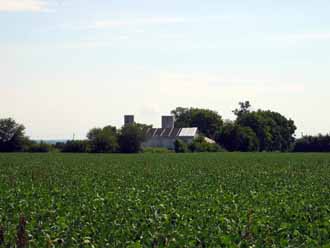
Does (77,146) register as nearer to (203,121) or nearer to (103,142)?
(103,142)

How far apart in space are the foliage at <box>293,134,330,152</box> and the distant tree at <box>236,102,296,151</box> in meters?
13.8

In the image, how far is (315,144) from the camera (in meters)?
124

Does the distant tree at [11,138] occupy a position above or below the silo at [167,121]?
below

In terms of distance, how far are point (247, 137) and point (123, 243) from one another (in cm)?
11652

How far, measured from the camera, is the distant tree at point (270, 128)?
144 meters

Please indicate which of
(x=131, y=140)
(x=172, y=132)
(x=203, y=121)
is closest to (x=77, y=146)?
(x=131, y=140)

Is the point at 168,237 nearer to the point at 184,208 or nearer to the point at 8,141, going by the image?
the point at 184,208

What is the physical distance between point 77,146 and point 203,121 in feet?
200

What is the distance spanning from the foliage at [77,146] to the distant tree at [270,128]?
134 feet

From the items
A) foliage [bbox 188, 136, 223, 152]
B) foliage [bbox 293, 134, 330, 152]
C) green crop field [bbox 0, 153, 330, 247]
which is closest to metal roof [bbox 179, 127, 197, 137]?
foliage [bbox 293, 134, 330, 152]

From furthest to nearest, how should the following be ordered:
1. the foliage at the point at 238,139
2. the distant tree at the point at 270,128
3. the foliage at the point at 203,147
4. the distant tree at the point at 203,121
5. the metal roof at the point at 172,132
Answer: the distant tree at the point at 203,121, the metal roof at the point at 172,132, the distant tree at the point at 270,128, the foliage at the point at 238,139, the foliage at the point at 203,147

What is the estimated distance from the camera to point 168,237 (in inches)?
465

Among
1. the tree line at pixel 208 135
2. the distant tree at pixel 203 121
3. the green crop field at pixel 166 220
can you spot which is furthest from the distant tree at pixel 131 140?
the green crop field at pixel 166 220

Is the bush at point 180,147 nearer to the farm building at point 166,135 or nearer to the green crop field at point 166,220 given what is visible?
the farm building at point 166,135
